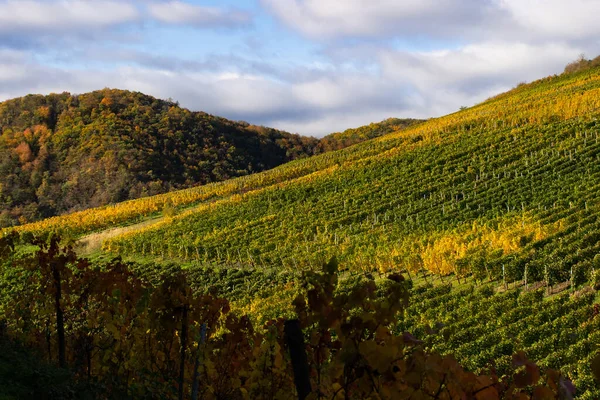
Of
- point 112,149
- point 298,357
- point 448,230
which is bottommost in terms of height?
point 448,230

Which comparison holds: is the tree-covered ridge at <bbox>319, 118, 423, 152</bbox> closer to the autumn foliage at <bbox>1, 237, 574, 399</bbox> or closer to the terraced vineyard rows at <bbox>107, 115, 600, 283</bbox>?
the terraced vineyard rows at <bbox>107, 115, 600, 283</bbox>

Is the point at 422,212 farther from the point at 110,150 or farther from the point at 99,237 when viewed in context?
the point at 110,150

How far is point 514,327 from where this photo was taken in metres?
13.9

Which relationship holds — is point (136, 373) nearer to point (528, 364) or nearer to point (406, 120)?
point (528, 364)

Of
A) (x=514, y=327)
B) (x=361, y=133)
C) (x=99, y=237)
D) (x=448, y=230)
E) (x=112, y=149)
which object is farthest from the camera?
(x=361, y=133)

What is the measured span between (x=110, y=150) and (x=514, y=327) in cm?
7253

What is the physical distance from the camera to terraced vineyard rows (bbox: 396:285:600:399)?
11.7 meters

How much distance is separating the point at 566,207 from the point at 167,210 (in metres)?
32.2

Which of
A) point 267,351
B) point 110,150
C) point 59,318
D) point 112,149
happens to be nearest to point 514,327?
point 59,318

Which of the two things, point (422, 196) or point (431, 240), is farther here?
point (422, 196)

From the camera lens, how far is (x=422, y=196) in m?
34.2

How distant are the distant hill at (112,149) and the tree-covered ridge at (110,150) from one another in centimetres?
13

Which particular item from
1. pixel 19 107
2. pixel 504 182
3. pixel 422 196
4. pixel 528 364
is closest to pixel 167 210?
pixel 422 196

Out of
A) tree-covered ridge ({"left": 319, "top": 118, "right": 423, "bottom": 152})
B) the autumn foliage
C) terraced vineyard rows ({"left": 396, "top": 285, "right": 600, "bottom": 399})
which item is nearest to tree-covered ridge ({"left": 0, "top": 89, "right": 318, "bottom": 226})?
tree-covered ridge ({"left": 319, "top": 118, "right": 423, "bottom": 152})
